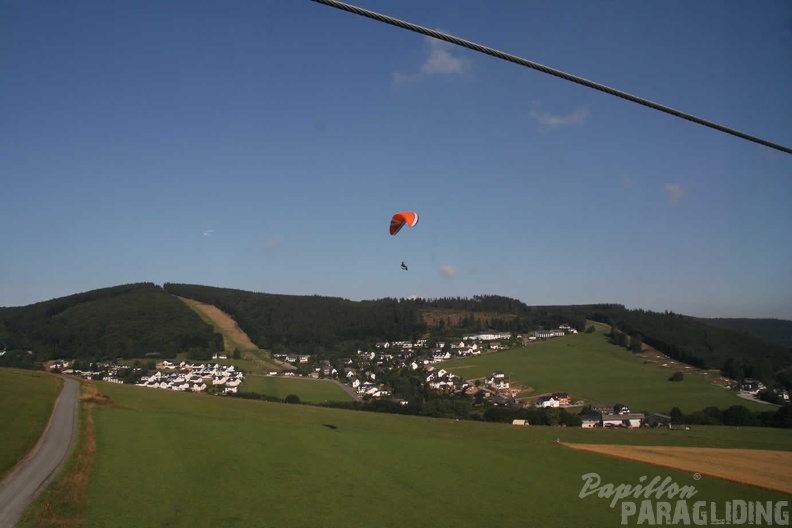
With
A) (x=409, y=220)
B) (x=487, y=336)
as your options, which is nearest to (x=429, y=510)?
(x=409, y=220)

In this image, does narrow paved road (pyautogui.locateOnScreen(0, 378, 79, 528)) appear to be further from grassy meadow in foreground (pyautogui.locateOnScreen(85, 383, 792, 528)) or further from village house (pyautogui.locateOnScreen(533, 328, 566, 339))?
village house (pyautogui.locateOnScreen(533, 328, 566, 339))

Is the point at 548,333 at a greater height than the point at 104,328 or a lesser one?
greater

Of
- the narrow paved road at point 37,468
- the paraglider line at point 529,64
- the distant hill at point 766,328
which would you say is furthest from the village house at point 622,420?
the distant hill at point 766,328

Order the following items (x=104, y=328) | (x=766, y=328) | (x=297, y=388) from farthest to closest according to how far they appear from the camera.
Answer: (x=766, y=328) < (x=104, y=328) < (x=297, y=388)

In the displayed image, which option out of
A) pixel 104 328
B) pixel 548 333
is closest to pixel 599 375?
pixel 548 333

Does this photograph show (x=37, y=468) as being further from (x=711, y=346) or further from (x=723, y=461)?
(x=711, y=346)
